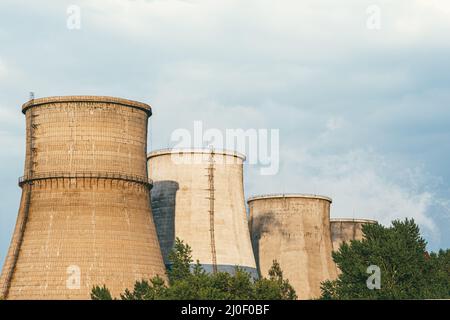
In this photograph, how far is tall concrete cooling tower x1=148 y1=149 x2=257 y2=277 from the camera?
215 feet

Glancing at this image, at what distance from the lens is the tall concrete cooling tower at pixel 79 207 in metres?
50.6

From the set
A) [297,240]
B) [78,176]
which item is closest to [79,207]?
[78,176]

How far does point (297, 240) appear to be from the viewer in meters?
77.6

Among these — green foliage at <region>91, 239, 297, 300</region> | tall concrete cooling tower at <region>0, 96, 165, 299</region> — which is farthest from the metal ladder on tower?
green foliage at <region>91, 239, 297, 300</region>

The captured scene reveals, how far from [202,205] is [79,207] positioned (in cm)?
1603

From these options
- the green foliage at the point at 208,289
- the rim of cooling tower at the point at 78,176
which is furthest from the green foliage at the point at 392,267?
the rim of cooling tower at the point at 78,176

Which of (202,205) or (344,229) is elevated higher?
(344,229)

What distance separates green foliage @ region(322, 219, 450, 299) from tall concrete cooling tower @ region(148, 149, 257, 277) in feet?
28.7

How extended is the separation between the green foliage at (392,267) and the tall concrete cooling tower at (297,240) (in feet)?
54.7

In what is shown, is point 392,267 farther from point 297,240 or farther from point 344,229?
point 344,229

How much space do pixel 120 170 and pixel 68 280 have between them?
22.2ft

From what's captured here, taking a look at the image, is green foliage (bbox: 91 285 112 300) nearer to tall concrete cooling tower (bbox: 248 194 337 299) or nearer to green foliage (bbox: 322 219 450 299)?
green foliage (bbox: 322 219 450 299)
